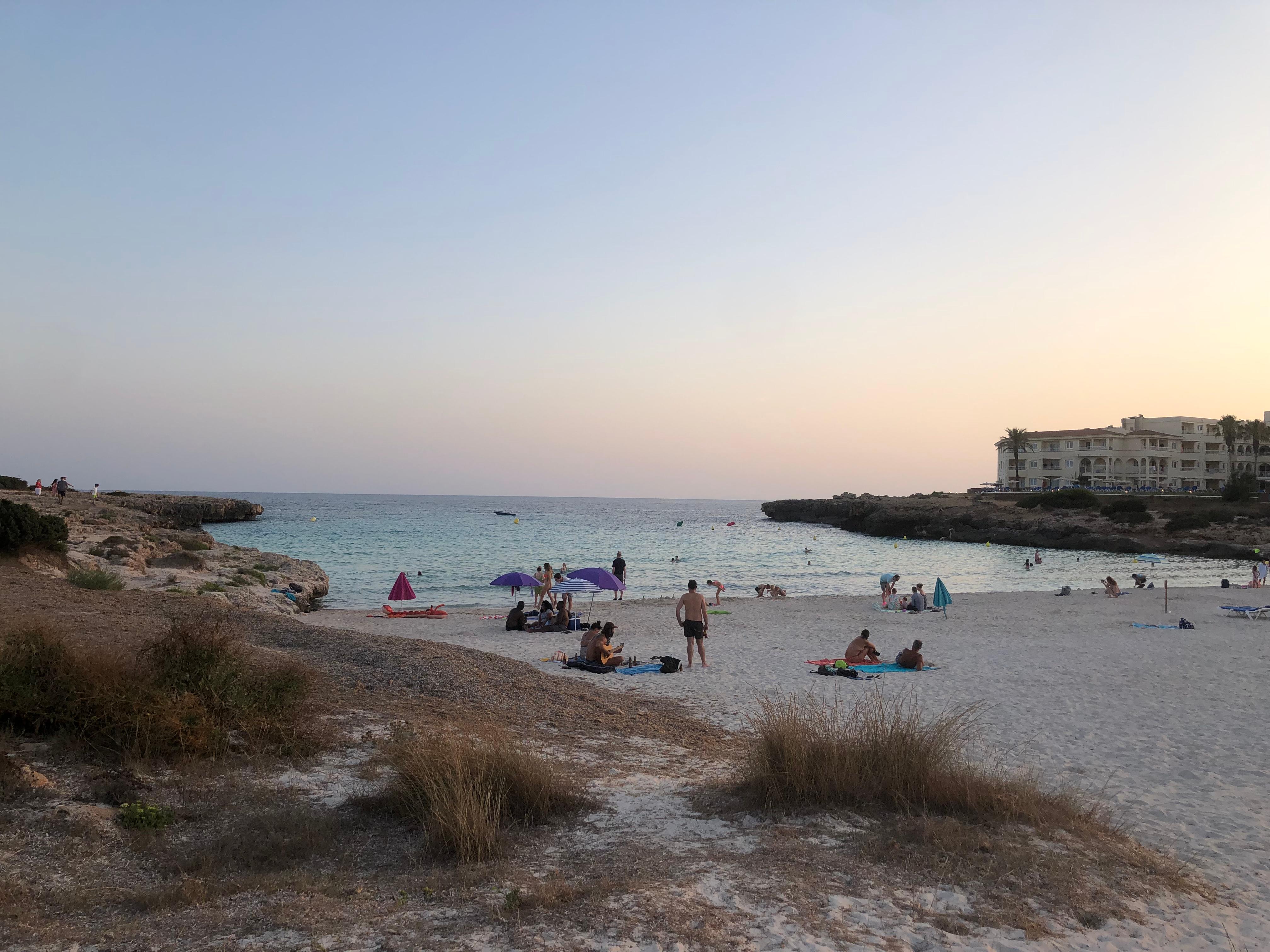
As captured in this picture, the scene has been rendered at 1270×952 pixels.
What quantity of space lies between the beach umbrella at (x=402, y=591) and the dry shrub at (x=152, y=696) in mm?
14736

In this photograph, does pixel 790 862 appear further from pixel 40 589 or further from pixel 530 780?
pixel 40 589

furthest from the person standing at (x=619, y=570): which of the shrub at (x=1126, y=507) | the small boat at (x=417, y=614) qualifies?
the shrub at (x=1126, y=507)

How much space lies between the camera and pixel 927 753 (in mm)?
5887

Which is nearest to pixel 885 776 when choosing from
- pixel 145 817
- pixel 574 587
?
pixel 145 817

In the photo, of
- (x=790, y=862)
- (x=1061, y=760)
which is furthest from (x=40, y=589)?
(x=1061, y=760)

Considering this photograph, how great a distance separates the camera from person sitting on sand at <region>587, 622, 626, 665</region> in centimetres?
1394

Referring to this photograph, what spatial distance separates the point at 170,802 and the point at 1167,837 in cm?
735

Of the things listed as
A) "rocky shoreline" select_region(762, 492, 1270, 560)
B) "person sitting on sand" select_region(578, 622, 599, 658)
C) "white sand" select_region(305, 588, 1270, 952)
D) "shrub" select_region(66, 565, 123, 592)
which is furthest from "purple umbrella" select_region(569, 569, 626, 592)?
"rocky shoreline" select_region(762, 492, 1270, 560)

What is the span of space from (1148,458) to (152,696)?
105m

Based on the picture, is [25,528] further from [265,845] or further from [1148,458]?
[1148,458]

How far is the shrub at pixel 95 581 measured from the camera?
56.4 feet

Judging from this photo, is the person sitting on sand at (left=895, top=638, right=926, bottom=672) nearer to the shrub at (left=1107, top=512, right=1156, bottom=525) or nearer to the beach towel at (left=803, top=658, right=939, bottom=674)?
the beach towel at (left=803, top=658, right=939, bottom=674)

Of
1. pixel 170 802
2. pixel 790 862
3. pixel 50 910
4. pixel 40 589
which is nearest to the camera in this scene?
pixel 50 910

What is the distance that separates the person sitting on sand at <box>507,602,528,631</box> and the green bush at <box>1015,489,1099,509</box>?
2609 inches
